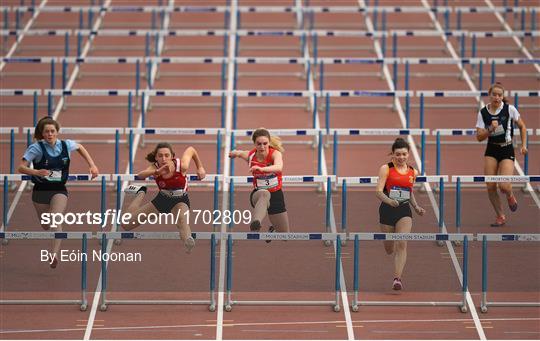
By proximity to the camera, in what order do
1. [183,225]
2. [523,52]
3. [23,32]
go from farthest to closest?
[523,52]
[23,32]
[183,225]

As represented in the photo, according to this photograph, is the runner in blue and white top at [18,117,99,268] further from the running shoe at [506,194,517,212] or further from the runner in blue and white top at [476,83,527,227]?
the running shoe at [506,194,517,212]

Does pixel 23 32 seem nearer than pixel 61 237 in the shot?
No

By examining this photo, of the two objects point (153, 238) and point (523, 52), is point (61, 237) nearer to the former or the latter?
point (153, 238)

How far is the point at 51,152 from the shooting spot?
13.9 meters

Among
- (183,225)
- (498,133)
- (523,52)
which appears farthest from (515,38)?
(183,225)

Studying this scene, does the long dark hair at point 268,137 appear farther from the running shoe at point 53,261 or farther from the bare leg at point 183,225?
the running shoe at point 53,261

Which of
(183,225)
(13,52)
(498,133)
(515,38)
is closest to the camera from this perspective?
(183,225)

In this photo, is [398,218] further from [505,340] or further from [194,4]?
[194,4]

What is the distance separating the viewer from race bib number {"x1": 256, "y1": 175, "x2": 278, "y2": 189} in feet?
45.4

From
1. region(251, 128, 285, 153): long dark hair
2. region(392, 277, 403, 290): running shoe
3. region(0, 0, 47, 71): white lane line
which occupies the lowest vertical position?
region(392, 277, 403, 290): running shoe

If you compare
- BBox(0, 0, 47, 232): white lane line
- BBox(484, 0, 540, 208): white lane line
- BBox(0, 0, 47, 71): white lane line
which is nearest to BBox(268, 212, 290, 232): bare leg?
BBox(0, 0, 47, 232): white lane line

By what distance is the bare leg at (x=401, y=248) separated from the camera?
13.8 meters

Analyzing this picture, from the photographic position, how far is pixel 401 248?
13.9 m

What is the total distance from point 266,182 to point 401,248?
1.54m
